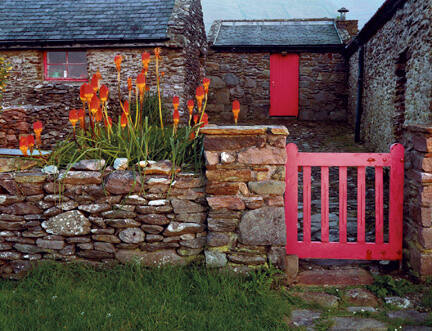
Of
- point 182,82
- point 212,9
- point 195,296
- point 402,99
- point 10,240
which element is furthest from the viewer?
point 212,9

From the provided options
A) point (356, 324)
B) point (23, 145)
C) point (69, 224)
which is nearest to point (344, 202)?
point (356, 324)

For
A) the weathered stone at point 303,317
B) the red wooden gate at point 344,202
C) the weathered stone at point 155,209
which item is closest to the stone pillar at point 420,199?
the red wooden gate at point 344,202

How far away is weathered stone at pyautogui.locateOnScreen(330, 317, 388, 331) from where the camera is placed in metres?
2.86

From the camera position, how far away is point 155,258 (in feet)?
12.2

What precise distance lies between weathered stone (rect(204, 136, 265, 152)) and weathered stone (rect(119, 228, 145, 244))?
3.34 ft

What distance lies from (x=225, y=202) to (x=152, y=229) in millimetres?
738

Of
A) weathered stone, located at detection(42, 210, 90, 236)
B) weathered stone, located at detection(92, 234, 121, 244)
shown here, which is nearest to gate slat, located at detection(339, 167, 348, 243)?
weathered stone, located at detection(92, 234, 121, 244)

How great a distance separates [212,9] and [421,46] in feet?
293

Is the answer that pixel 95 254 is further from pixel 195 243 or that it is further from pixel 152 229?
pixel 195 243

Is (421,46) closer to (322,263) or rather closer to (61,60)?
(322,263)

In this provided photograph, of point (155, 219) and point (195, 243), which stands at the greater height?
point (155, 219)

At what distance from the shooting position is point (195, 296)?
3.18 metres

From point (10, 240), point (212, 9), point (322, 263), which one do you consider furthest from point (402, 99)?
point (212, 9)

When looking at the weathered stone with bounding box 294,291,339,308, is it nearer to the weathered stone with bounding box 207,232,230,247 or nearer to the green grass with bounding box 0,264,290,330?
the green grass with bounding box 0,264,290,330
